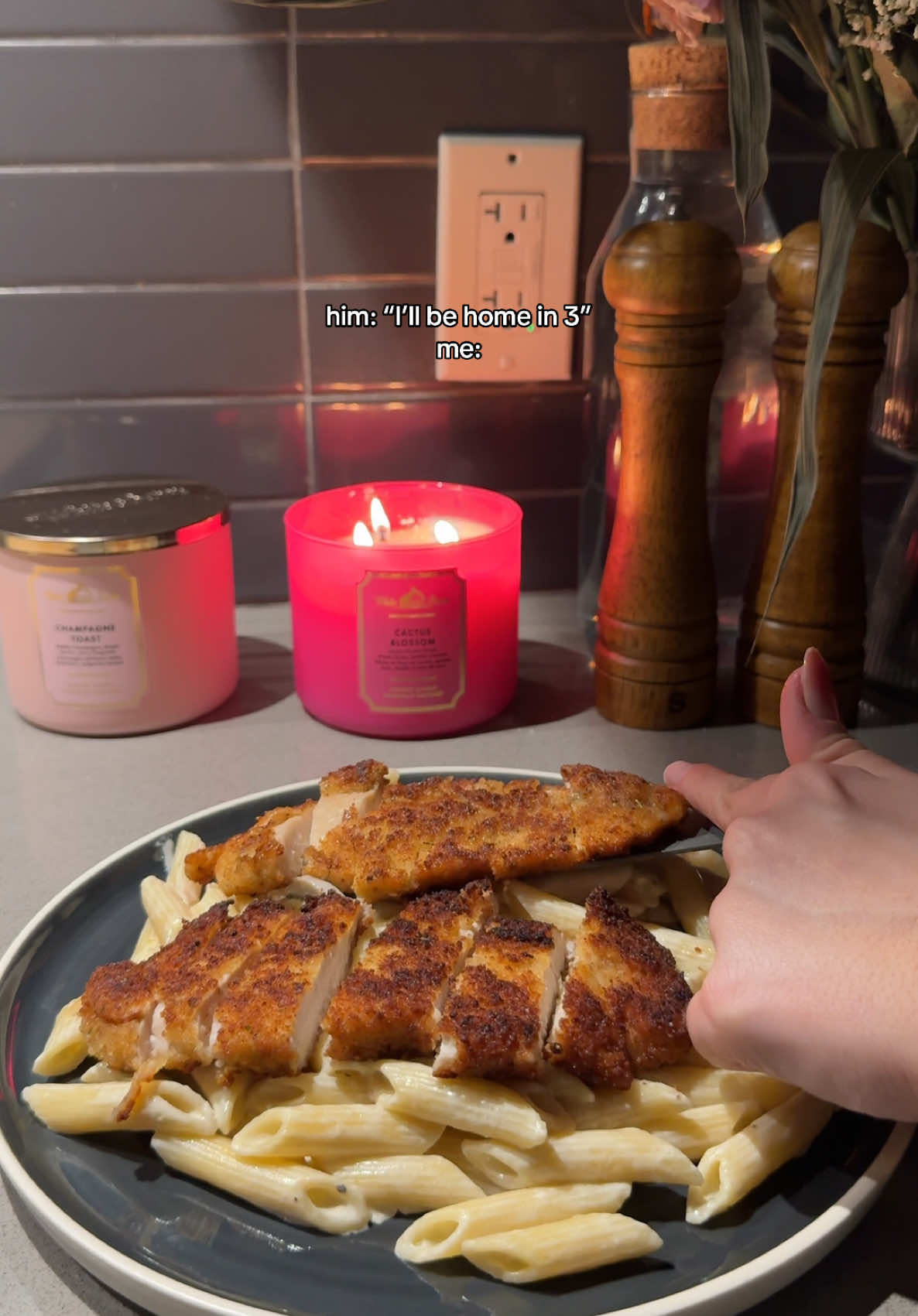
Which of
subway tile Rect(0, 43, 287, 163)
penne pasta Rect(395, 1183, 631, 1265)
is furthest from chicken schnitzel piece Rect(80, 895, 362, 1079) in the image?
subway tile Rect(0, 43, 287, 163)

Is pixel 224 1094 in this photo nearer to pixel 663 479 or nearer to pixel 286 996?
pixel 286 996

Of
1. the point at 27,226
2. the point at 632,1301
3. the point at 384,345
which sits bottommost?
the point at 632,1301

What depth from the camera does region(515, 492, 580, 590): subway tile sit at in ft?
→ 4.06

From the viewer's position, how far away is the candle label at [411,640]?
3.12ft

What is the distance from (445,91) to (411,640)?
20.0 inches

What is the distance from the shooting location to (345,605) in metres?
0.97

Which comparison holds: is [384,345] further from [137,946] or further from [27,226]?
[137,946]

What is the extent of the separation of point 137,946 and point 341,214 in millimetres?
717

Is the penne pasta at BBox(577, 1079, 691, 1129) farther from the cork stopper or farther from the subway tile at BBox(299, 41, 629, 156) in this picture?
the subway tile at BBox(299, 41, 629, 156)

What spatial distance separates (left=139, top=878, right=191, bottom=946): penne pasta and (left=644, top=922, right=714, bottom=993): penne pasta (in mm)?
273

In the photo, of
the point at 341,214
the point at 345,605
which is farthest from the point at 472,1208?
A: the point at 341,214

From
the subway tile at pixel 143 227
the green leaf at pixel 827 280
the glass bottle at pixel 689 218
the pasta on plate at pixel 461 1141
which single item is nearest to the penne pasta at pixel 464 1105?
the pasta on plate at pixel 461 1141

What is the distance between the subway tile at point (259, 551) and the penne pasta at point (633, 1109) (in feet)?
2.56

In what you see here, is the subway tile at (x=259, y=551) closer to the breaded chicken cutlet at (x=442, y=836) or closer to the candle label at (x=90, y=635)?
the candle label at (x=90, y=635)
